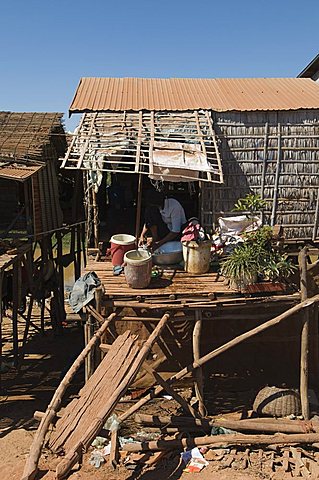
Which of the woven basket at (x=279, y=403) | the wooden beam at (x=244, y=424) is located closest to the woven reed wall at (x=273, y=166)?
the woven basket at (x=279, y=403)

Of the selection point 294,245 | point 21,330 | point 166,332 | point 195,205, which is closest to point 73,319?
point 21,330

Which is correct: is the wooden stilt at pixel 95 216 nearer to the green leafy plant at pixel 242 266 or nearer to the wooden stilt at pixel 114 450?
the green leafy plant at pixel 242 266

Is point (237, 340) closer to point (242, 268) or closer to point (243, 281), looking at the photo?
point (243, 281)

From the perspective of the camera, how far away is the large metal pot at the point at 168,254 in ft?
30.6

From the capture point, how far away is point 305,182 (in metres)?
10.5

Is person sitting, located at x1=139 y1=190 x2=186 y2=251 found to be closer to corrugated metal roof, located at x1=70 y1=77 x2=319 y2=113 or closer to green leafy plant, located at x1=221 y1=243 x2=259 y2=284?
green leafy plant, located at x1=221 y1=243 x2=259 y2=284

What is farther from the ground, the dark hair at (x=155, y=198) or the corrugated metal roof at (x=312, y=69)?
the corrugated metal roof at (x=312, y=69)

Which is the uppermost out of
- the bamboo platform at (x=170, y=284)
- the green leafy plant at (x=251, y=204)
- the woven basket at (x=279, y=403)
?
the green leafy plant at (x=251, y=204)

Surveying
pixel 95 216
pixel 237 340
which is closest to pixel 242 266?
pixel 237 340

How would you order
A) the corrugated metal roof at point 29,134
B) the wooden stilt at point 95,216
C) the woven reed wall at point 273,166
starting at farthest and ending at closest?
the corrugated metal roof at point 29,134 → the woven reed wall at point 273,166 → the wooden stilt at point 95,216

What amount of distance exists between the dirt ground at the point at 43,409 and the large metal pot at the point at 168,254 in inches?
→ 102

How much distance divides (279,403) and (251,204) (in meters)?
3.44

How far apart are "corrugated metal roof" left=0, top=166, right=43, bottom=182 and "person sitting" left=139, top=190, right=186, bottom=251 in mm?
2459

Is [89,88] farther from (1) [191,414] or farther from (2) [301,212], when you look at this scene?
(1) [191,414]
